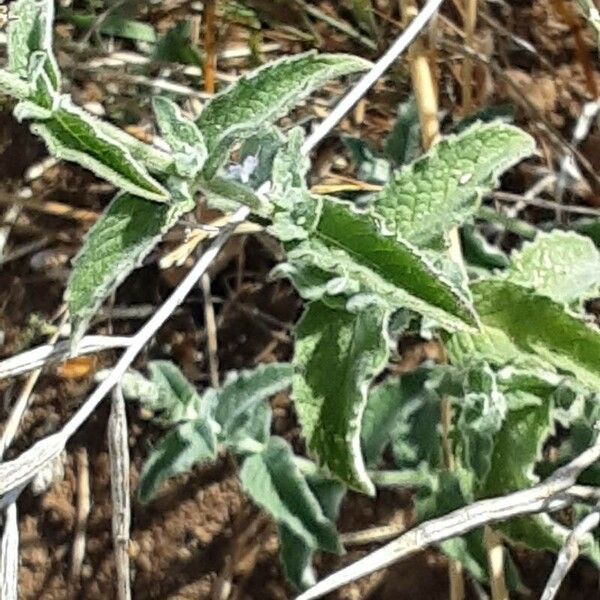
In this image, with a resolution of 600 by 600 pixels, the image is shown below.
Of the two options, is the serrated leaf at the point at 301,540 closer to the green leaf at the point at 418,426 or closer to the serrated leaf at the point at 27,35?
the green leaf at the point at 418,426

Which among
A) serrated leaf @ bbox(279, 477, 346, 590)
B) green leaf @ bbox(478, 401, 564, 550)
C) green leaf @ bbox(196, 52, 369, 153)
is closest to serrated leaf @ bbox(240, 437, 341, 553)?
serrated leaf @ bbox(279, 477, 346, 590)

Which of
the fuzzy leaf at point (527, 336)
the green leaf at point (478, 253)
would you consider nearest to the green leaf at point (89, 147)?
the fuzzy leaf at point (527, 336)

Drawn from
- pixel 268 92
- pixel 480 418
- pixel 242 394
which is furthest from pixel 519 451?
pixel 268 92

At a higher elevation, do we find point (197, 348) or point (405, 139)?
point (405, 139)

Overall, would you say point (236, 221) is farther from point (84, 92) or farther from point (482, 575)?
point (84, 92)

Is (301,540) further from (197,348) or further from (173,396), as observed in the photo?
(197,348)

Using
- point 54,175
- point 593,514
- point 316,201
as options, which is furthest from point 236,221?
point 54,175
